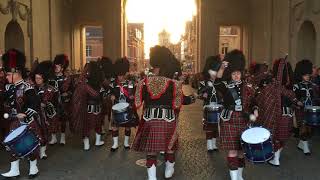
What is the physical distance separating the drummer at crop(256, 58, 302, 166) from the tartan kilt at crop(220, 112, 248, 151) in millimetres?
1709

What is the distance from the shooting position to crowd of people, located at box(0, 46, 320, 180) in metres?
6.27

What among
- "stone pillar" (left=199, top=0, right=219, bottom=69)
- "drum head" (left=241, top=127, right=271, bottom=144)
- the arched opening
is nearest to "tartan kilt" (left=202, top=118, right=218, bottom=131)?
"drum head" (left=241, top=127, right=271, bottom=144)

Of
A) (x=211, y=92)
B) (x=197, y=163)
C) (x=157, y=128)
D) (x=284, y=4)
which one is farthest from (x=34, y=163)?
(x=284, y=4)

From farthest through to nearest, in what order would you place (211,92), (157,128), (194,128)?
(194,128) < (211,92) < (157,128)

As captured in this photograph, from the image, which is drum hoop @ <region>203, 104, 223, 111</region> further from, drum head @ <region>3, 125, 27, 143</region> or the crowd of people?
drum head @ <region>3, 125, 27, 143</region>

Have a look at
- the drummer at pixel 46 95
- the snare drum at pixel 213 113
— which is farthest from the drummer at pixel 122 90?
the snare drum at pixel 213 113

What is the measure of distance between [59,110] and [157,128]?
3949 millimetres

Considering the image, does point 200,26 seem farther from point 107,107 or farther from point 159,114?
point 159,114

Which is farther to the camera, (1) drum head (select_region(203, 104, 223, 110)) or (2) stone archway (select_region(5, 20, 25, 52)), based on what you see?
(2) stone archway (select_region(5, 20, 25, 52))

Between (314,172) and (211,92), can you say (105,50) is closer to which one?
(211,92)

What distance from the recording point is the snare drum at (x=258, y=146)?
569 cm

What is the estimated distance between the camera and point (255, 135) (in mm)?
5848

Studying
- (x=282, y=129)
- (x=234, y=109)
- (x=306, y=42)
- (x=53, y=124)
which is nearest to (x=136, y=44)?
(x=306, y=42)

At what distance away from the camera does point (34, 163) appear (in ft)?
22.7
